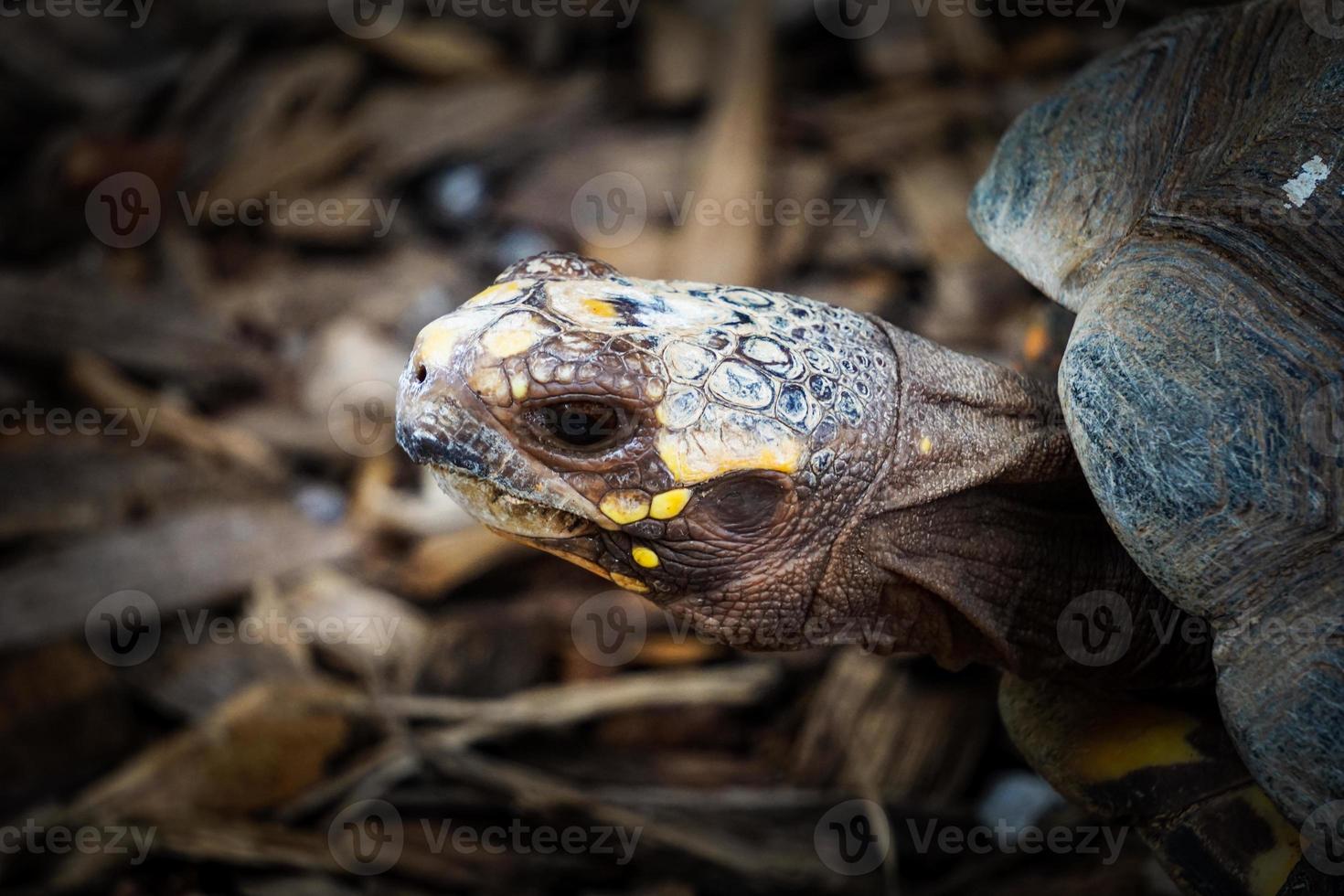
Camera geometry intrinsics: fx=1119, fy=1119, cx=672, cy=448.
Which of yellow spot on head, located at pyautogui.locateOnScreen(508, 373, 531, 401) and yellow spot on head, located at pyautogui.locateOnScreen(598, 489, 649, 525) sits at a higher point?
yellow spot on head, located at pyautogui.locateOnScreen(508, 373, 531, 401)

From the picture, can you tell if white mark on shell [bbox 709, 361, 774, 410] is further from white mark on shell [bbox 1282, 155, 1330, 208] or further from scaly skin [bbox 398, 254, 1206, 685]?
white mark on shell [bbox 1282, 155, 1330, 208]

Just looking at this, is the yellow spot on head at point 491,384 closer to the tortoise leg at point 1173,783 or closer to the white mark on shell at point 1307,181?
the white mark on shell at point 1307,181

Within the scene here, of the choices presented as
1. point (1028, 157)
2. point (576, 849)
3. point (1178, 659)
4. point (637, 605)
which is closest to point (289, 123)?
point (637, 605)

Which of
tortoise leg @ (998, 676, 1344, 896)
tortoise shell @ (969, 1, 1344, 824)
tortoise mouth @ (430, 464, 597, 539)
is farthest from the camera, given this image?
Answer: tortoise leg @ (998, 676, 1344, 896)

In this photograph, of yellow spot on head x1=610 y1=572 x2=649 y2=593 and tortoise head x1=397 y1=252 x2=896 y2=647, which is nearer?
tortoise head x1=397 y1=252 x2=896 y2=647

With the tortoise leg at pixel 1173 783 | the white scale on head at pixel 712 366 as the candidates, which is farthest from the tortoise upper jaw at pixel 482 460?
the tortoise leg at pixel 1173 783

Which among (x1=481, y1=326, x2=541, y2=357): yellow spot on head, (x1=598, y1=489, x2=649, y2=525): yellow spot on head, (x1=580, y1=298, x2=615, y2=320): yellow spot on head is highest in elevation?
(x1=580, y1=298, x2=615, y2=320): yellow spot on head

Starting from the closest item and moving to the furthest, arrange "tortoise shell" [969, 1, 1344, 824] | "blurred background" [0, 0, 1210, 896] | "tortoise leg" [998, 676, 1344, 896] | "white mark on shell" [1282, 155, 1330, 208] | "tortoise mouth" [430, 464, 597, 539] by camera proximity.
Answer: "tortoise shell" [969, 1, 1344, 824], "white mark on shell" [1282, 155, 1330, 208], "tortoise mouth" [430, 464, 597, 539], "tortoise leg" [998, 676, 1344, 896], "blurred background" [0, 0, 1210, 896]

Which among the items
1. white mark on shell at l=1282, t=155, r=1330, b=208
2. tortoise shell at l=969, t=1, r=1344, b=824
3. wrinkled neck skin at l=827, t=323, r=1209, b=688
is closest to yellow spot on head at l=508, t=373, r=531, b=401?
wrinkled neck skin at l=827, t=323, r=1209, b=688
